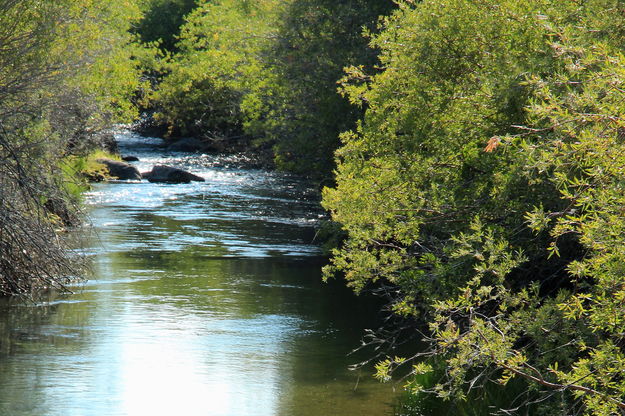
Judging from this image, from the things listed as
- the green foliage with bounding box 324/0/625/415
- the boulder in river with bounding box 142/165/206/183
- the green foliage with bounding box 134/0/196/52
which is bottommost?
the boulder in river with bounding box 142/165/206/183

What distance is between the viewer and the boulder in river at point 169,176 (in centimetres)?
3338

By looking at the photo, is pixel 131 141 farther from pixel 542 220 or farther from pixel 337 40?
pixel 542 220

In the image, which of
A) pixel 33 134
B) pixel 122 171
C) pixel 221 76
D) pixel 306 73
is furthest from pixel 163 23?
pixel 33 134

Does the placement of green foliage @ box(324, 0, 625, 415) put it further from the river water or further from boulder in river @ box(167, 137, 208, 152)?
boulder in river @ box(167, 137, 208, 152)

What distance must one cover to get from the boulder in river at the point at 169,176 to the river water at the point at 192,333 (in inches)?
361

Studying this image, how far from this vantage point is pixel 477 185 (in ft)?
35.6

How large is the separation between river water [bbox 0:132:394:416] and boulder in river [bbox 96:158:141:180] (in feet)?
31.9

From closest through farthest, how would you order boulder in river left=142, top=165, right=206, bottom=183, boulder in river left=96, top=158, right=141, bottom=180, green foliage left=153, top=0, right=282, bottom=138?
green foliage left=153, top=0, right=282, bottom=138, boulder in river left=142, top=165, right=206, bottom=183, boulder in river left=96, top=158, right=141, bottom=180

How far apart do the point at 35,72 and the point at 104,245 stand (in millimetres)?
6341

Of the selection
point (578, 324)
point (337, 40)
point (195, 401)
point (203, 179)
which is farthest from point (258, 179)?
point (578, 324)

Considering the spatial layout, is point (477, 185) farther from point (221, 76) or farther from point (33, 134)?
point (221, 76)

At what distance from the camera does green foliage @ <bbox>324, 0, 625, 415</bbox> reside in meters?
8.25

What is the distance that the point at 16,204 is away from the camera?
13719mm

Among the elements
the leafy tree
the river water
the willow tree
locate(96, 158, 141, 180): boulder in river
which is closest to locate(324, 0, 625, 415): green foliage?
Result: the river water
